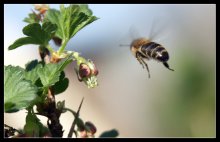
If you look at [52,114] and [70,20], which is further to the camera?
[70,20]

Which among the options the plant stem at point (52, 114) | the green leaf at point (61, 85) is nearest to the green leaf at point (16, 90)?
the plant stem at point (52, 114)

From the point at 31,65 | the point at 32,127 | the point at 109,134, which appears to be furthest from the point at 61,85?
the point at 109,134

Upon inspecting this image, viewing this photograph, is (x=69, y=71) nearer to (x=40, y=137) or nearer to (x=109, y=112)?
(x=109, y=112)

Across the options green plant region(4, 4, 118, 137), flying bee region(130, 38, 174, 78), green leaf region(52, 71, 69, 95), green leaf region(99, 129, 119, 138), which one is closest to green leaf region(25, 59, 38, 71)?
green plant region(4, 4, 118, 137)

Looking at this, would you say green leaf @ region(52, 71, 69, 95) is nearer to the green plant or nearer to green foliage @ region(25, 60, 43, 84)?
the green plant

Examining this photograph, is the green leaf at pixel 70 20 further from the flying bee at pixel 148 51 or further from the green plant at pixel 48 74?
the flying bee at pixel 148 51

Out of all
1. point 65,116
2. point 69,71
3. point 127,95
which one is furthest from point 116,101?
point 65,116

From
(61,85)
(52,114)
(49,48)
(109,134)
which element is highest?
(49,48)

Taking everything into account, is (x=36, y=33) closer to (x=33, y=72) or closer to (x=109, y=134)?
(x=33, y=72)

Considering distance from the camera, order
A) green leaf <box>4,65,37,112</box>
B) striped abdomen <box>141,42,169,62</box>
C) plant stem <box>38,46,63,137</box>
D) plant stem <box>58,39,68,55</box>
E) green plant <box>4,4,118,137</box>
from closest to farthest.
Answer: green leaf <box>4,65,37,112</box> < green plant <box>4,4,118,137</box> < plant stem <box>38,46,63,137</box> < plant stem <box>58,39,68,55</box> < striped abdomen <box>141,42,169,62</box>
